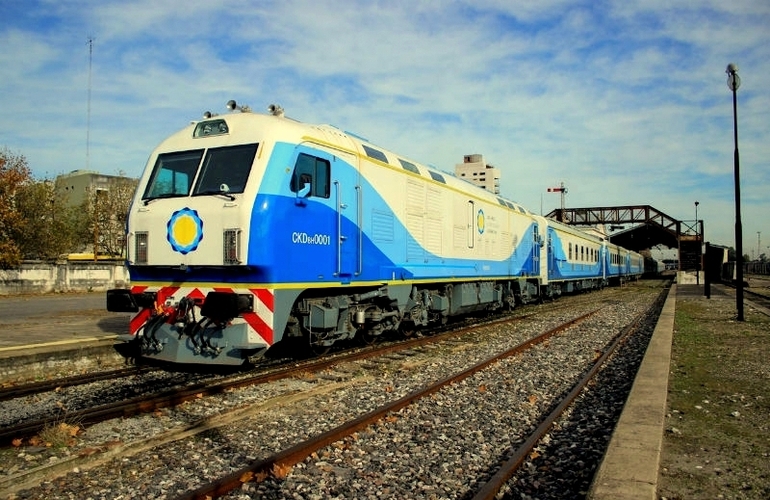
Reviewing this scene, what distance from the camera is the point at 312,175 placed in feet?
29.0

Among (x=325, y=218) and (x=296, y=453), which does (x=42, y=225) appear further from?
(x=296, y=453)

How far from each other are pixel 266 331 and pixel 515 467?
13.2 ft

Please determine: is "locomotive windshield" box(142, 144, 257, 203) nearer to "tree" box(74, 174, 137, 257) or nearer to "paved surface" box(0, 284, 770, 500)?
"paved surface" box(0, 284, 770, 500)

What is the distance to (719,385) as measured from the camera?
8164 millimetres

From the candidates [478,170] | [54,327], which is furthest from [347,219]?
[478,170]

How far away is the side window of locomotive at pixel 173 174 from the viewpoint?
8828 mm

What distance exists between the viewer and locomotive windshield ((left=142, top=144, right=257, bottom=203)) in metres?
8.28

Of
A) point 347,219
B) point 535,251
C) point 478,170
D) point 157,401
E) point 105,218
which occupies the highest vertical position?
point 478,170

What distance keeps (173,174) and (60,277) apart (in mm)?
25843

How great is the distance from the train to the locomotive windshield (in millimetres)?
20

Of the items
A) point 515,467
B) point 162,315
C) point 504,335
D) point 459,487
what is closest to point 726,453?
point 515,467

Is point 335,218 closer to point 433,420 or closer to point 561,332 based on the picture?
point 433,420

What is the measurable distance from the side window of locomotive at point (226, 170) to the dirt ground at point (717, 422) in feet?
19.9

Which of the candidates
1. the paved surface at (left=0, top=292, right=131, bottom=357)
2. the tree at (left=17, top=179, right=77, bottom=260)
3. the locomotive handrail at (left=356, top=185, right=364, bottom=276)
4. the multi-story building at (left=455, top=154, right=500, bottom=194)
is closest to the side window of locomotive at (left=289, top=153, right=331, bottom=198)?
the locomotive handrail at (left=356, top=185, right=364, bottom=276)
